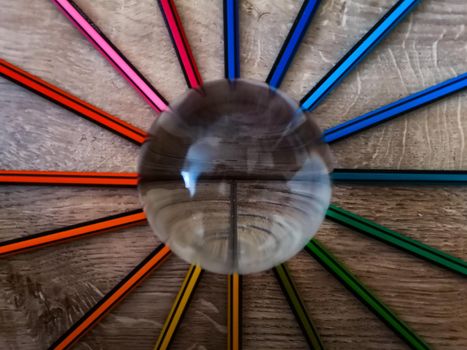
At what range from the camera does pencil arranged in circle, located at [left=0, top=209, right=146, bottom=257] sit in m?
0.81

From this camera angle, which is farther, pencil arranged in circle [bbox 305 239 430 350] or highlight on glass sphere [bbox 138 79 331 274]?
pencil arranged in circle [bbox 305 239 430 350]

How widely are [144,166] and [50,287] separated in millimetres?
389

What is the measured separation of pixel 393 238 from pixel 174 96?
45 centimetres

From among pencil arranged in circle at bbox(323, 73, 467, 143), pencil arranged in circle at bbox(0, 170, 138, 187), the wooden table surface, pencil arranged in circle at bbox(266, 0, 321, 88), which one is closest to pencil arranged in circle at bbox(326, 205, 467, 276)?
the wooden table surface

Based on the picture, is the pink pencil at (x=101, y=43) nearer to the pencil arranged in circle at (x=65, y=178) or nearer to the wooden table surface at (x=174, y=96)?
the wooden table surface at (x=174, y=96)

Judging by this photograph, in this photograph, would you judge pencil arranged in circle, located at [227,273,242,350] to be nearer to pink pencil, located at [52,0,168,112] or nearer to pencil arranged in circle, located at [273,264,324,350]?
pencil arranged in circle, located at [273,264,324,350]

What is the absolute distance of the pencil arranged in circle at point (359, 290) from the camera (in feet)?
2.64

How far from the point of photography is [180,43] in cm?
81

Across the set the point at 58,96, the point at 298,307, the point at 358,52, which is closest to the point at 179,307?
the point at 298,307

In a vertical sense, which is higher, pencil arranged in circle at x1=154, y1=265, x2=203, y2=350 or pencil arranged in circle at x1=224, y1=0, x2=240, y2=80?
pencil arranged in circle at x1=224, y1=0, x2=240, y2=80

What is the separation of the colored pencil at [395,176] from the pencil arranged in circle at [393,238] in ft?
0.19

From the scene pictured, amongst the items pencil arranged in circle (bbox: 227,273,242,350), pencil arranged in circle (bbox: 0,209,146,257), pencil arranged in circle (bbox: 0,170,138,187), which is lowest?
pencil arranged in circle (bbox: 227,273,242,350)

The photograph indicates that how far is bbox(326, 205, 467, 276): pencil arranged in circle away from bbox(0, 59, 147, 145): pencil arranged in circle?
1.20 ft

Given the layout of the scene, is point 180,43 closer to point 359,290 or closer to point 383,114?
point 383,114
